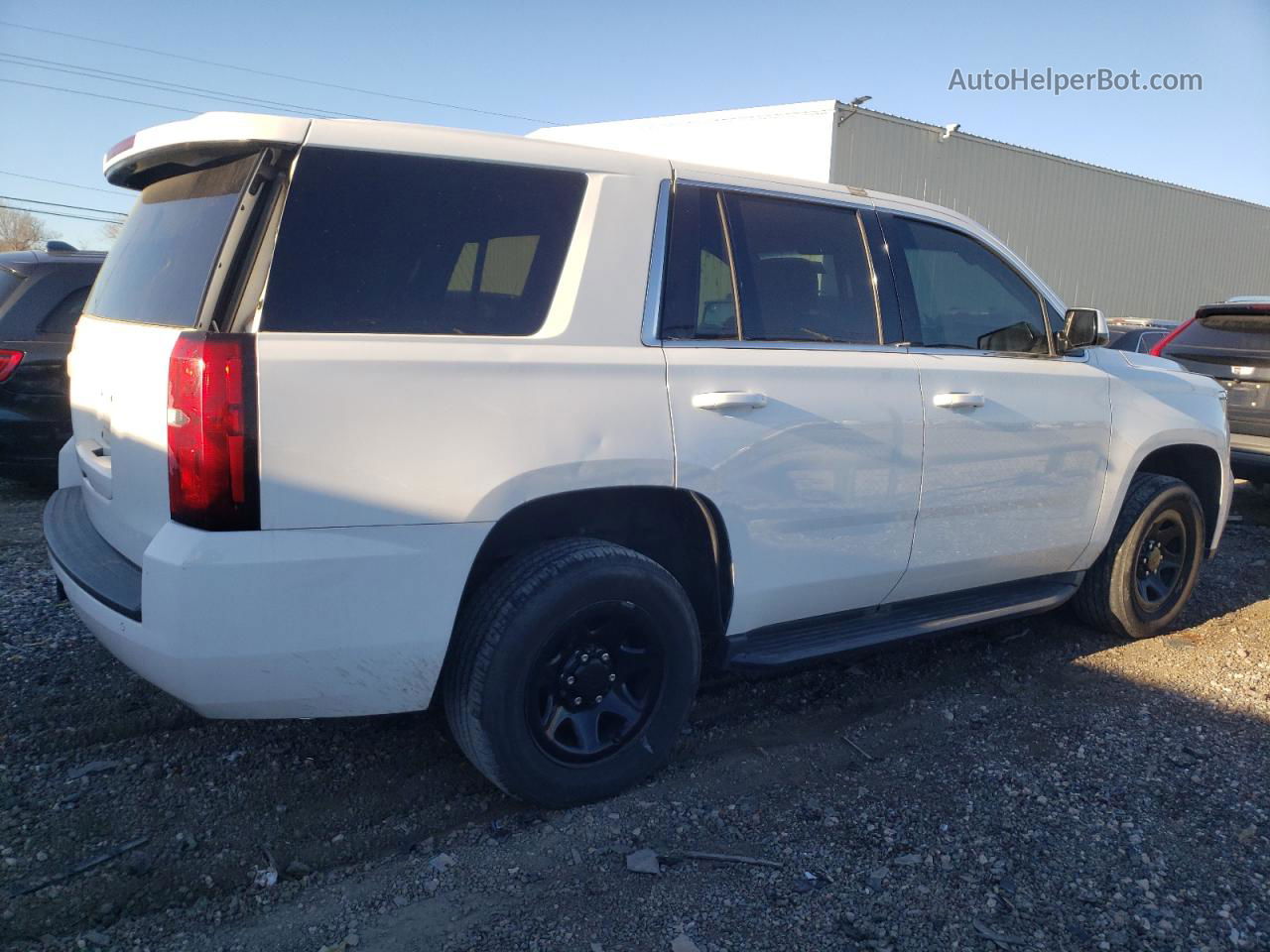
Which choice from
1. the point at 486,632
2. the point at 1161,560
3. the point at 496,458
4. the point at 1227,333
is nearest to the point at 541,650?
the point at 486,632

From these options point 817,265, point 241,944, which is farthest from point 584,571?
point 817,265

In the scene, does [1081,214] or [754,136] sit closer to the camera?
[754,136]

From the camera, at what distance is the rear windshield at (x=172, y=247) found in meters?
2.64

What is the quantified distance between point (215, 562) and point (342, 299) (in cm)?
75

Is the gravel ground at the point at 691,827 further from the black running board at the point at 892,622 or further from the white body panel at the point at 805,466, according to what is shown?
the white body panel at the point at 805,466

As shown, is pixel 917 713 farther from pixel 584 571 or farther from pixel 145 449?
pixel 145 449

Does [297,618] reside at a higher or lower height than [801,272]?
lower

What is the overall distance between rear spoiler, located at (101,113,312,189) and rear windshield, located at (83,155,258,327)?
0.07m

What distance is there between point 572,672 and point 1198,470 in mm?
3814

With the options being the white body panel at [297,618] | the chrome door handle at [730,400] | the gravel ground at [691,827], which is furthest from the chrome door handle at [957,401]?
the white body panel at [297,618]

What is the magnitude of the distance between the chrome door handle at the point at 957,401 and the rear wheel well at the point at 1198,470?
1.62 m

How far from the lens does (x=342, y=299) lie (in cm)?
258

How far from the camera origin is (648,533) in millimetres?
3385

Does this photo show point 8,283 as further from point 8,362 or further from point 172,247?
point 172,247
